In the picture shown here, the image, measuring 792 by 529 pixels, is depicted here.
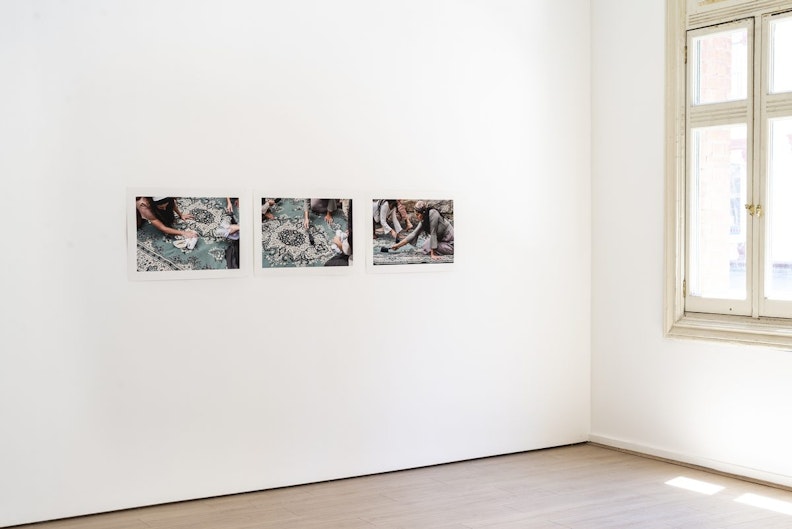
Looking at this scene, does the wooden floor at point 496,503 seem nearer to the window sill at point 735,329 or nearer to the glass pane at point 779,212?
the window sill at point 735,329

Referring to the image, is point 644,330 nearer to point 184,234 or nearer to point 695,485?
point 695,485

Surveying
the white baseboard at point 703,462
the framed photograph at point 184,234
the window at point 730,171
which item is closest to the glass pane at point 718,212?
the window at point 730,171

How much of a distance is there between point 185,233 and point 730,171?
164 inches

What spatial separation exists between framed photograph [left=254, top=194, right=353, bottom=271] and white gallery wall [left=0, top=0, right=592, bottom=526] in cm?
11

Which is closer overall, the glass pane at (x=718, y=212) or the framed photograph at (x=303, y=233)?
the framed photograph at (x=303, y=233)

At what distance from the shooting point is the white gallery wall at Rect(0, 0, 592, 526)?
6215mm

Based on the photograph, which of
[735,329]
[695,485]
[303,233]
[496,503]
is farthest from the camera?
[735,329]

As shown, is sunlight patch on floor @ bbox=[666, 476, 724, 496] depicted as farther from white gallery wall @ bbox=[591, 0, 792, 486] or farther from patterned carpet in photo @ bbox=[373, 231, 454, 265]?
patterned carpet in photo @ bbox=[373, 231, 454, 265]

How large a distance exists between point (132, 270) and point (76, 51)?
1.50 meters

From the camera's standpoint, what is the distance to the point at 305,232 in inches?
280

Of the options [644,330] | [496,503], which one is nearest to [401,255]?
[496,503]

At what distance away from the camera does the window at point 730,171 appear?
7031mm

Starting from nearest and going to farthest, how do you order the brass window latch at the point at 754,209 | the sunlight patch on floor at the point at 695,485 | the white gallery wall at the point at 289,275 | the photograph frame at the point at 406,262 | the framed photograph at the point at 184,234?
the white gallery wall at the point at 289,275 → the framed photograph at the point at 184,234 → the sunlight patch on floor at the point at 695,485 → the brass window latch at the point at 754,209 → the photograph frame at the point at 406,262

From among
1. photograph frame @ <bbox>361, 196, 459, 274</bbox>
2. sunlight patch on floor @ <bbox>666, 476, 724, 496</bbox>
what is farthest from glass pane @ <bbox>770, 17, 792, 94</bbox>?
sunlight patch on floor @ <bbox>666, 476, 724, 496</bbox>
